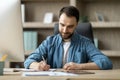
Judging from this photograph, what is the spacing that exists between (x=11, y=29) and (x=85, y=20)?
237 centimetres

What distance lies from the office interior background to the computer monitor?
89.1 inches

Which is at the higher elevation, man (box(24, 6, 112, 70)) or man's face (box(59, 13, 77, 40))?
man's face (box(59, 13, 77, 40))

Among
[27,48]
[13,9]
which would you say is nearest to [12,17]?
[13,9]

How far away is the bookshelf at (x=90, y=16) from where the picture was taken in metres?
4.27

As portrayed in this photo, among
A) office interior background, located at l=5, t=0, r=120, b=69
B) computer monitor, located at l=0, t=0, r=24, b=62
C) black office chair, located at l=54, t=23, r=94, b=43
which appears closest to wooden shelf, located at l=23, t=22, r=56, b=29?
office interior background, located at l=5, t=0, r=120, b=69

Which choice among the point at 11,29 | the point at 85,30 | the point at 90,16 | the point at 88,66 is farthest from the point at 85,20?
the point at 11,29

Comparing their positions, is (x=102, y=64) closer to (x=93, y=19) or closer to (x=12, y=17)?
(x=12, y=17)

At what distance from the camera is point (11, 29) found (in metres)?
1.87

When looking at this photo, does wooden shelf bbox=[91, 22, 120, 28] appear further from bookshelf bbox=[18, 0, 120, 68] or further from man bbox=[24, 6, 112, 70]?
man bbox=[24, 6, 112, 70]

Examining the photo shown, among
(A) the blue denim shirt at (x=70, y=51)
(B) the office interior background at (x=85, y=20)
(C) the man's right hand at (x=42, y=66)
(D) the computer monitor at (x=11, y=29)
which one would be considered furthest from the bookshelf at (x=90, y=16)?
(D) the computer monitor at (x=11, y=29)

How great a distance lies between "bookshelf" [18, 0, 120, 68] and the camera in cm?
427

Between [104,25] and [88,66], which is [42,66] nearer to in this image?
[88,66]

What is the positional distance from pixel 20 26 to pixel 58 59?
28.0 inches

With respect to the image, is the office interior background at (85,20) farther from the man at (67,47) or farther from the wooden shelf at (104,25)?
the man at (67,47)
